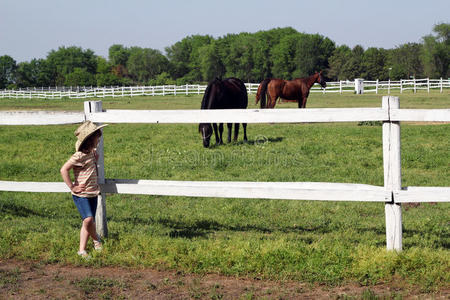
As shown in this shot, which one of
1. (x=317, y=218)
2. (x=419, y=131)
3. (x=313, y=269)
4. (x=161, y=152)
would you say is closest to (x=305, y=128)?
(x=419, y=131)

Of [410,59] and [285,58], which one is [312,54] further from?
[410,59]

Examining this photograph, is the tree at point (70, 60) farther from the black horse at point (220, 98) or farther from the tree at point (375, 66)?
the black horse at point (220, 98)

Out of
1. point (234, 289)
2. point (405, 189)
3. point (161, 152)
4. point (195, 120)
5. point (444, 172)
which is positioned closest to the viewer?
point (234, 289)

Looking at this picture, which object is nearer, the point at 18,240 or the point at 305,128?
the point at 18,240

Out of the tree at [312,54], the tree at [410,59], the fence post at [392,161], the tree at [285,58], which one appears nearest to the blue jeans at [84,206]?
the fence post at [392,161]

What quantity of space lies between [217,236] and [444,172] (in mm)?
5543

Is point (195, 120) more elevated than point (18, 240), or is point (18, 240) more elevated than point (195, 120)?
point (195, 120)

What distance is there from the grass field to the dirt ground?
12cm

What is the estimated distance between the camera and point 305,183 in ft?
15.7

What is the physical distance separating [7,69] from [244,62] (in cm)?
7483

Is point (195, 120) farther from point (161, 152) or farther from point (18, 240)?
point (161, 152)

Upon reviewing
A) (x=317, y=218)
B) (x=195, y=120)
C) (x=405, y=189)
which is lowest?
(x=317, y=218)

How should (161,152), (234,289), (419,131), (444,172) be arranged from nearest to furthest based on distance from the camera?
(234,289) < (444,172) < (161,152) < (419,131)

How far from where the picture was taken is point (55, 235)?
5523mm
